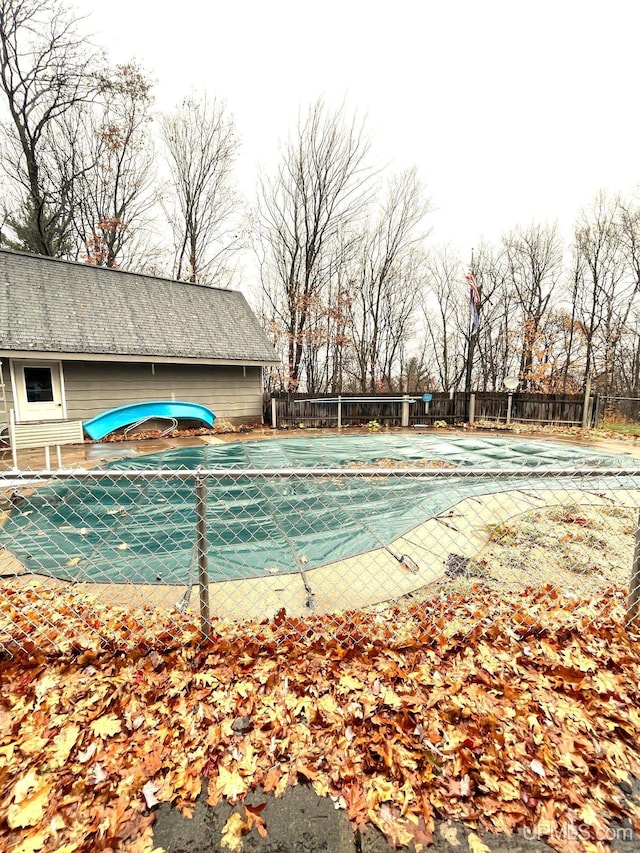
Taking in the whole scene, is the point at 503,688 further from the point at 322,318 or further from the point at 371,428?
the point at 322,318

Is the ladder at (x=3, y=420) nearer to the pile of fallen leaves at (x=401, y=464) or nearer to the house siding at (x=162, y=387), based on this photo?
the house siding at (x=162, y=387)

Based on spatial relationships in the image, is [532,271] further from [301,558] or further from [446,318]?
[301,558]

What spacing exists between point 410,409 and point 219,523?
1099cm

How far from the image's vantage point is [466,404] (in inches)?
553

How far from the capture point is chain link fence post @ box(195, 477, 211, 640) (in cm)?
191

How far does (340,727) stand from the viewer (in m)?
1.62

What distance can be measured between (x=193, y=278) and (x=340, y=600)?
18.2 metres

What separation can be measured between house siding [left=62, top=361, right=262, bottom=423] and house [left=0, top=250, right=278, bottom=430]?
0.03 m

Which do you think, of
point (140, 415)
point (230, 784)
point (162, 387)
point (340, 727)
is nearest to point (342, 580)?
point (340, 727)

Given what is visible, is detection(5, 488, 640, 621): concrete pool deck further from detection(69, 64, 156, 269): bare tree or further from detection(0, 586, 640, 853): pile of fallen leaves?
detection(69, 64, 156, 269): bare tree

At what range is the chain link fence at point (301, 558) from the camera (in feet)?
7.00

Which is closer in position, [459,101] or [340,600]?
[340,600]

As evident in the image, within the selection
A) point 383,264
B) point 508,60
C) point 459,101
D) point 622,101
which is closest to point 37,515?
point 508,60

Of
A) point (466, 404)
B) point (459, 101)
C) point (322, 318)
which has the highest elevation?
point (459, 101)
